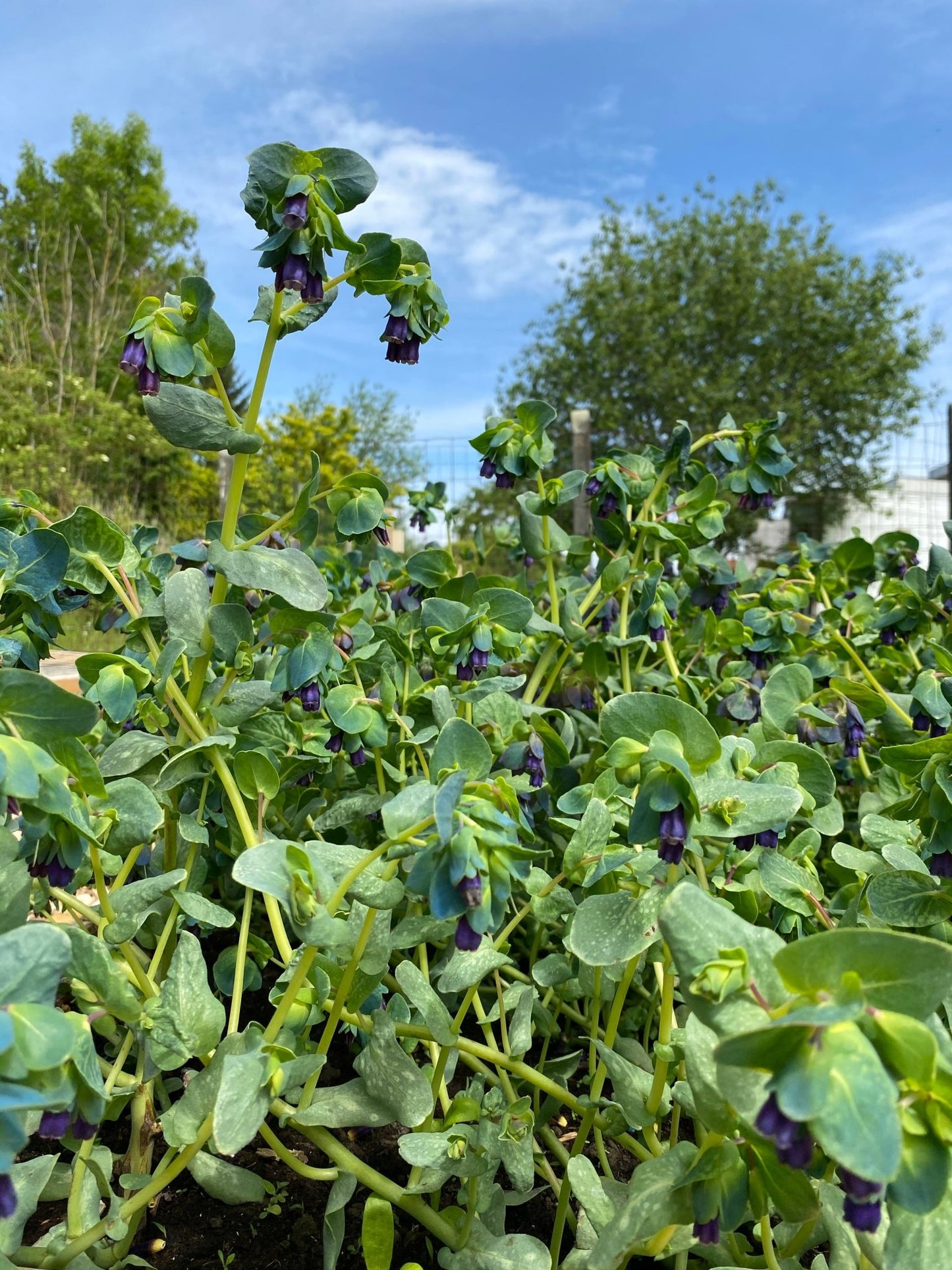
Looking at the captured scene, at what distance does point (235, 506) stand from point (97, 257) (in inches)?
698

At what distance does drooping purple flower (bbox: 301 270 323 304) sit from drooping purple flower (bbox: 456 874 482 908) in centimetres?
55

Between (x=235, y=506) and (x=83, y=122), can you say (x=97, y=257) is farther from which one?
(x=235, y=506)

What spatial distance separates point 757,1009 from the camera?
20.8 inches

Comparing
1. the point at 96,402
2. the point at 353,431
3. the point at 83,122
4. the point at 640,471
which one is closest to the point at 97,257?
the point at 83,122

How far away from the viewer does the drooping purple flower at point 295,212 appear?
764mm

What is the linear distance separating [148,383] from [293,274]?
18 cm

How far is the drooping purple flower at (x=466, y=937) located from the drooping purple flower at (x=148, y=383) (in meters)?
0.57

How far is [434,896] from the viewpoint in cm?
59

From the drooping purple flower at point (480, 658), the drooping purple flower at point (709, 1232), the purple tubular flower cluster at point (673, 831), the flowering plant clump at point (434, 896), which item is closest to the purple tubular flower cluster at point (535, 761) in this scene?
the flowering plant clump at point (434, 896)

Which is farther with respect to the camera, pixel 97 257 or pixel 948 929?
pixel 97 257

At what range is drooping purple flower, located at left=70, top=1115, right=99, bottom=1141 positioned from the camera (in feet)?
2.09

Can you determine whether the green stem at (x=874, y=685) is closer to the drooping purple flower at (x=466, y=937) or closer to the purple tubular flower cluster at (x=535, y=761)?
the purple tubular flower cluster at (x=535, y=761)

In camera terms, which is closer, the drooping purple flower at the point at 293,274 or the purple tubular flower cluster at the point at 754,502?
the drooping purple flower at the point at 293,274

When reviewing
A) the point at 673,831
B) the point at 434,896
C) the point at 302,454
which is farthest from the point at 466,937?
the point at 302,454
